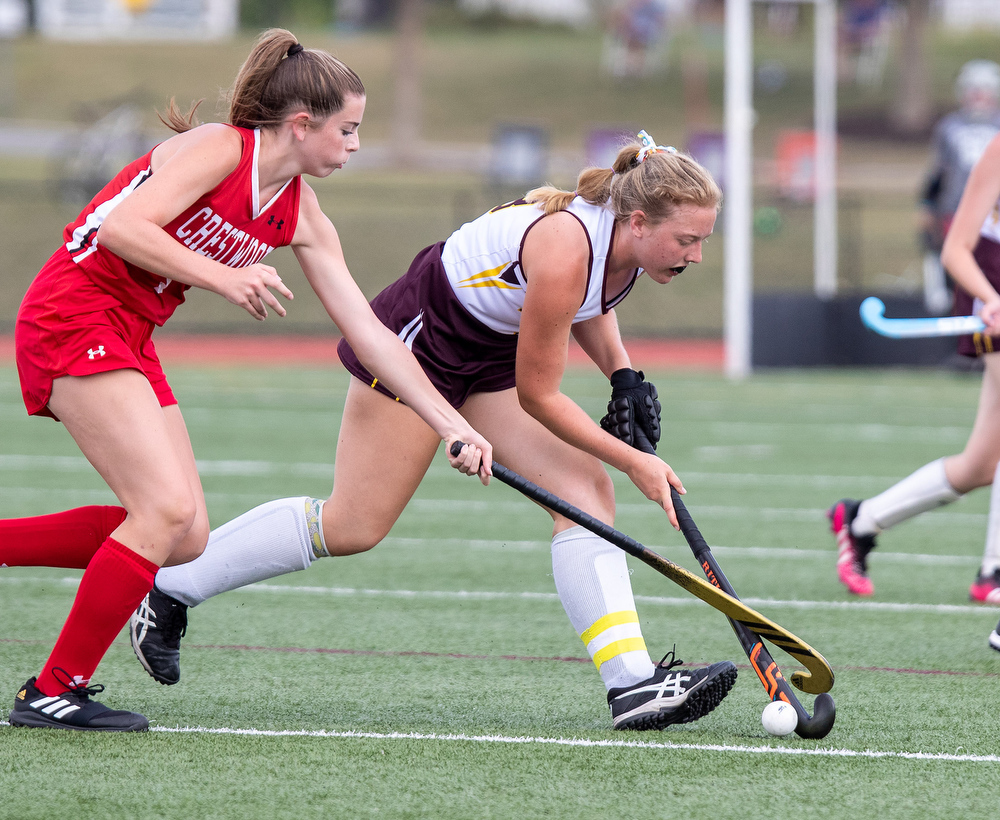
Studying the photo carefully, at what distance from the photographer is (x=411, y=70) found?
32.0m

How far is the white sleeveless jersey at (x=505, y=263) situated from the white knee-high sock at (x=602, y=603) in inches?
23.7

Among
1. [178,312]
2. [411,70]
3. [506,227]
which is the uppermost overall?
[506,227]

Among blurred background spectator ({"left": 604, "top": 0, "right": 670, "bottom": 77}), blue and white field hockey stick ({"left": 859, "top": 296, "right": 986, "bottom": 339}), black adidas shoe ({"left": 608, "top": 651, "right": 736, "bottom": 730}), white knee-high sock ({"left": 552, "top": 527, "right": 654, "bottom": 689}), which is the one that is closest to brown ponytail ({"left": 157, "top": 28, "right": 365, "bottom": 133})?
white knee-high sock ({"left": 552, "top": 527, "right": 654, "bottom": 689})

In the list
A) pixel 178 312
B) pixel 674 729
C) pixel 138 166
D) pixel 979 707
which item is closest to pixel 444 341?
pixel 138 166

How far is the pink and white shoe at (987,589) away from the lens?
5.24 meters

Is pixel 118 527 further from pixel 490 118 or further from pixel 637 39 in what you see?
pixel 637 39

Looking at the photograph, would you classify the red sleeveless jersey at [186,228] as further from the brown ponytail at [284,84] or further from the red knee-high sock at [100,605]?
the red knee-high sock at [100,605]

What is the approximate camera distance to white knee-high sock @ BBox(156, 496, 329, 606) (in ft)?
13.0

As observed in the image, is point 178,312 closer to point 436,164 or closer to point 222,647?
point 436,164

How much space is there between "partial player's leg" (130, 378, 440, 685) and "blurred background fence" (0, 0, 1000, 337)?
12161 millimetres

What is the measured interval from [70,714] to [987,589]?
330cm

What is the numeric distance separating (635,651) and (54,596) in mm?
2592

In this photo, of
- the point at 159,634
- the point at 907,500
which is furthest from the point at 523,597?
the point at 159,634

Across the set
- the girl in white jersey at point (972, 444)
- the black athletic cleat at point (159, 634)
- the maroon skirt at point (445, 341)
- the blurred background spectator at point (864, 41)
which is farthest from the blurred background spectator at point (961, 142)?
the blurred background spectator at point (864, 41)
